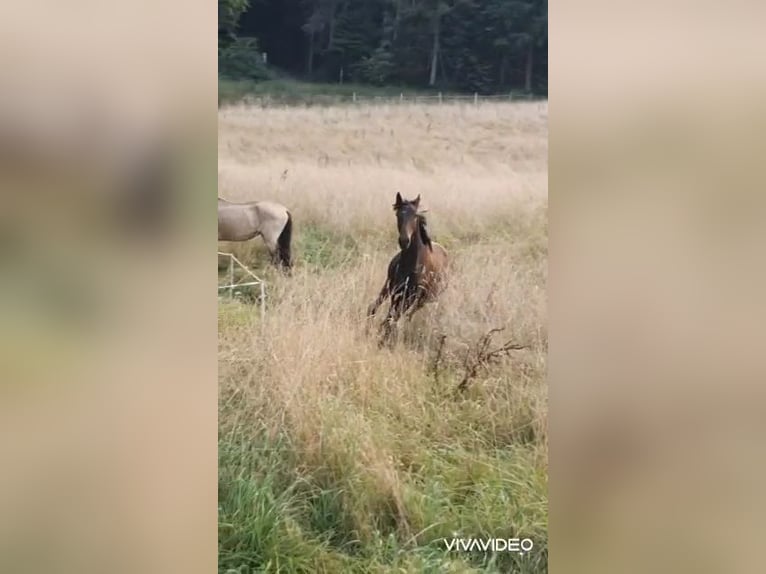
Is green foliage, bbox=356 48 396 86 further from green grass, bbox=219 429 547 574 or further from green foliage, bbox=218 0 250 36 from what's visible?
green grass, bbox=219 429 547 574

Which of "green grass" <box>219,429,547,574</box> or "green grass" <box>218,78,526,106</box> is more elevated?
"green grass" <box>218,78,526,106</box>

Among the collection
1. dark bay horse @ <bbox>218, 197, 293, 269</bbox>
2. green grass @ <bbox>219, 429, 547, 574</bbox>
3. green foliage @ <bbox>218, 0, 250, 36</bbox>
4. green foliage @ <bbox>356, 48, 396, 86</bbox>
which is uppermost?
green foliage @ <bbox>218, 0, 250, 36</bbox>

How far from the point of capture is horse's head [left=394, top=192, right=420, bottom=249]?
239 centimetres

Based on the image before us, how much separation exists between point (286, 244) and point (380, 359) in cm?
52

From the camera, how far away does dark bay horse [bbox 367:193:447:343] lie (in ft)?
7.86

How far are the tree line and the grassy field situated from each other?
0.12 meters

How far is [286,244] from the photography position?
2.41 m

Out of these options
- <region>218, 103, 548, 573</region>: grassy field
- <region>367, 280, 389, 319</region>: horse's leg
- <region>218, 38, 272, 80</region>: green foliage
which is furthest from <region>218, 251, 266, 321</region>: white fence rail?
<region>218, 38, 272, 80</region>: green foliage

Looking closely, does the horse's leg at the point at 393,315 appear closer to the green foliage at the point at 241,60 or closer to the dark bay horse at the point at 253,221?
the dark bay horse at the point at 253,221

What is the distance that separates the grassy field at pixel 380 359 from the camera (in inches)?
92.5
